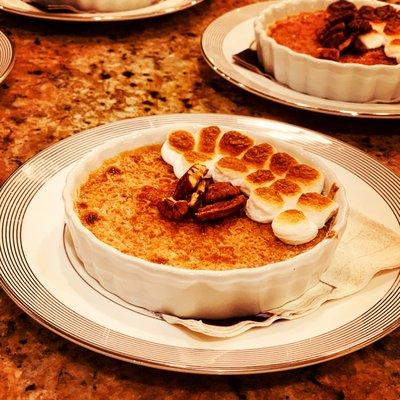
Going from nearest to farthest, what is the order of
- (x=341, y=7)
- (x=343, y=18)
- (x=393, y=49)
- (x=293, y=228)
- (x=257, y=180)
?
(x=293, y=228) < (x=257, y=180) < (x=393, y=49) < (x=343, y=18) < (x=341, y=7)

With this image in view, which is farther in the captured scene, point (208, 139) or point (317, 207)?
point (208, 139)

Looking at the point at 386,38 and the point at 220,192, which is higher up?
the point at 220,192

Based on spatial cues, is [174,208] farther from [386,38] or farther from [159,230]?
[386,38]

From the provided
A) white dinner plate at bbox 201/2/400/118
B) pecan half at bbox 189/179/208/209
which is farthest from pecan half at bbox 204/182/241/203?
white dinner plate at bbox 201/2/400/118

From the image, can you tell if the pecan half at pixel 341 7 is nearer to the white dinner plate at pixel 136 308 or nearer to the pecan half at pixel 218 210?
the white dinner plate at pixel 136 308

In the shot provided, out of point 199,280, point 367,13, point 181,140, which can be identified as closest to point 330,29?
point 367,13

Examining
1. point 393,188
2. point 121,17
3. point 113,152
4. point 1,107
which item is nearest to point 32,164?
point 113,152

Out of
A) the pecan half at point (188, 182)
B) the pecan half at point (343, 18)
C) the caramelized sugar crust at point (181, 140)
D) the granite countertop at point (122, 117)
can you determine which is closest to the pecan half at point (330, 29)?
the pecan half at point (343, 18)
